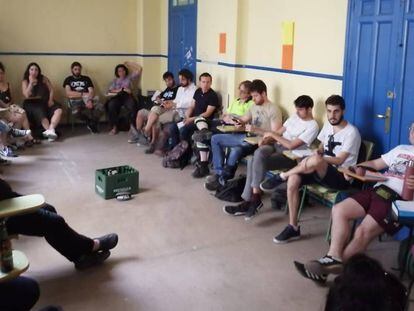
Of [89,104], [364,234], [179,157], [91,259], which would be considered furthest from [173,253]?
[89,104]

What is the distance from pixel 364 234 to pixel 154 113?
3.83 meters

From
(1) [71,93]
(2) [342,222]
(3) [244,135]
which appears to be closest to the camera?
(2) [342,222]

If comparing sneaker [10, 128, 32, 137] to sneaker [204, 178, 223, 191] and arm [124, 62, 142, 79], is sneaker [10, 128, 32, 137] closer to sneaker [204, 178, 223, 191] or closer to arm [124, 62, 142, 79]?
arm [124, 62, 142, 79]

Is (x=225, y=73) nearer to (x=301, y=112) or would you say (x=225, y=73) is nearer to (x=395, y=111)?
(x=301, y=112)

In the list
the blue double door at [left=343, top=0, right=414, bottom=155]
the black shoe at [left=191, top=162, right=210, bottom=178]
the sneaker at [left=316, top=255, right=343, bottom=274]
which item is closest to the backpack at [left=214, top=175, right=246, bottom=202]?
the black shoe at [left=191, top=162, right=210, bottom=178]

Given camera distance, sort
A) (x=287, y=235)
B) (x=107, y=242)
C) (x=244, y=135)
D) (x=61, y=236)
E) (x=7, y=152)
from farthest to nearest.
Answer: (x=7, y=152) < (x=244, y=135) < (x=287, y=235) < (x=107, y=242) < (x=61, y=236)

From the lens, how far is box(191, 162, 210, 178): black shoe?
5215 mm

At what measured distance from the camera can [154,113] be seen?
6359 millimetres

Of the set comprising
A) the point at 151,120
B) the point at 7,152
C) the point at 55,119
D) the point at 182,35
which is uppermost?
the point at 182,35

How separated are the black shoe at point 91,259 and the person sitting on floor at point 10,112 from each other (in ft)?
11.6

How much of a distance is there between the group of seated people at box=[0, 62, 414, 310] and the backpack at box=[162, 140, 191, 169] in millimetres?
81

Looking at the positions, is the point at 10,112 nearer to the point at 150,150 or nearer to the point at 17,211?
the point at 150,150

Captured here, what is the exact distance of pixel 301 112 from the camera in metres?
4.30

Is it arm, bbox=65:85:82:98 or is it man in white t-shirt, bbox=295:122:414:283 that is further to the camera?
arm, bbox=65:85:82:98
